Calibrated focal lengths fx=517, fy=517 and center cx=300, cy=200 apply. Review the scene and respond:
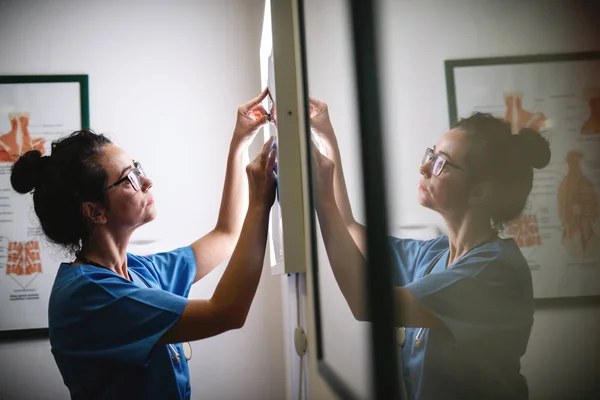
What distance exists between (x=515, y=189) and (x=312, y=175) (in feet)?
1.98

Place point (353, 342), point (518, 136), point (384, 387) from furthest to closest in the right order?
point (353, 342) < point (384, 387) < point (518, 136)

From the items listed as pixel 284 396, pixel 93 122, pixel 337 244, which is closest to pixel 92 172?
pixel 337 244

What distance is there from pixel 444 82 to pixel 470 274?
0.11m

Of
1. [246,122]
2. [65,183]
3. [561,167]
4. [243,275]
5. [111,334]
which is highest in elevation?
[246,122]

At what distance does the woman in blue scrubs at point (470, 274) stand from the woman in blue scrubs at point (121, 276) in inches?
28.1

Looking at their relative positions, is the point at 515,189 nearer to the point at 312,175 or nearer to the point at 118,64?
the point at 312,175

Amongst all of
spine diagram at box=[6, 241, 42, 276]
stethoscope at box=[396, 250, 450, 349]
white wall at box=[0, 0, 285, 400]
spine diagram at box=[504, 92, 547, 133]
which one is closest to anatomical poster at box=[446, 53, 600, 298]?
spine diagram at box=[504, 92, 547, 133]

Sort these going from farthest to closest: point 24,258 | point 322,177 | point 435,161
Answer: point 24,258 < point 322,177 < point 435,161

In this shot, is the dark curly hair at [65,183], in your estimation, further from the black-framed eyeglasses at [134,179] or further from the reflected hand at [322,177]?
the reflected hand at [322,177]

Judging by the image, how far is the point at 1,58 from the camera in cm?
212

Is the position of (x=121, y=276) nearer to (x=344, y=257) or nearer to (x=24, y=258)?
(x=344, y=257)

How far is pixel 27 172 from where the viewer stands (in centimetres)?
127

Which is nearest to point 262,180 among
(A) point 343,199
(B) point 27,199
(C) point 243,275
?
(C) point 243,275

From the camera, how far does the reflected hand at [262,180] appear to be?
1099 mm
